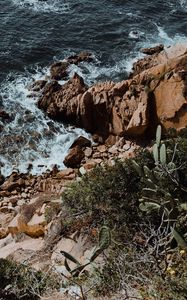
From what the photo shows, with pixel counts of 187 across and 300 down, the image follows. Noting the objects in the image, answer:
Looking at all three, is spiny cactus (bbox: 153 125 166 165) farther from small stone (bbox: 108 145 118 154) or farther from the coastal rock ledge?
small stone (bbox: 108 145 118 154)

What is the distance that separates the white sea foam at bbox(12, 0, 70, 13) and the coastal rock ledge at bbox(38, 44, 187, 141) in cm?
1156

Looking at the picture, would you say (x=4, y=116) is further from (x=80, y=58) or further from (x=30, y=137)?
(x=80, y=58)

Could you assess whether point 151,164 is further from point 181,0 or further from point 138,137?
point 181,0

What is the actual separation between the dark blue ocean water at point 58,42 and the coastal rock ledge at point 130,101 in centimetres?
99

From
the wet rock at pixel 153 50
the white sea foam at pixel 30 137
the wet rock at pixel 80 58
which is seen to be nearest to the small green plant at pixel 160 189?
the white sea foam at pixel 30 137

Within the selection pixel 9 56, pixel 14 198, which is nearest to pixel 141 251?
pixel 14 198

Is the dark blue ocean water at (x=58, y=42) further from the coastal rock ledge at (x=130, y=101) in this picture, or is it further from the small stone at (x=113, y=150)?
the small stone at (x=113, y=150)

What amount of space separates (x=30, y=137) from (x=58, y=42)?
9.53 m

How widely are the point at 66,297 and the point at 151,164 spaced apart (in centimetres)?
468

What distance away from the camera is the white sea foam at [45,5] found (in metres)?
34.4

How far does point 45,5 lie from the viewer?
3488 centimetres

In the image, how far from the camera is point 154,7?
34.9 metres

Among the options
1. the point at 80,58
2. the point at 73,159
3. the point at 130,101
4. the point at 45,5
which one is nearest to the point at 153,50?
the point at 80,58

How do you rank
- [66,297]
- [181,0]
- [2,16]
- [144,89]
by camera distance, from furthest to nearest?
[181,0] < [2,16] < [144,89] < [66,297]
